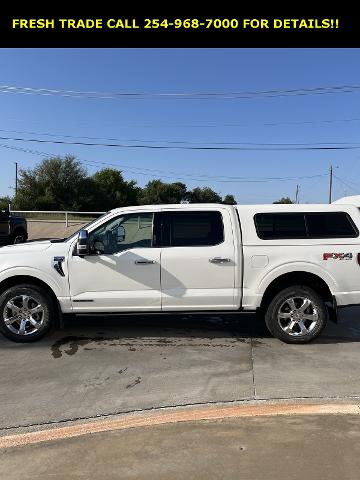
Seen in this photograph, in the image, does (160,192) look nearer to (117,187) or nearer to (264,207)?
(117,187)

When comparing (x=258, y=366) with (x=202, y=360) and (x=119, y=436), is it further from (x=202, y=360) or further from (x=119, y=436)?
(x=119, y=436)

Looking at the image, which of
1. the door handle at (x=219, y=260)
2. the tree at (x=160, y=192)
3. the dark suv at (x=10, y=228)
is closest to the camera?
the door handle at (x=219, y=260)

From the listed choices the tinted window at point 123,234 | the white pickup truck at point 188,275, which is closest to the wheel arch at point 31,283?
the white pickup truck at point 188,275

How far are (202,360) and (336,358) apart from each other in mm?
1537

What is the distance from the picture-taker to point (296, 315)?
233 inches

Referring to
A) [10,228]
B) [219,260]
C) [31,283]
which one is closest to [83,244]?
[31,283]

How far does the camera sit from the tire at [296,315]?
5867 millimetres

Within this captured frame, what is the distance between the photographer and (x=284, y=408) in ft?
12.8

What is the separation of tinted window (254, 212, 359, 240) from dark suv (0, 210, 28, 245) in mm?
12404

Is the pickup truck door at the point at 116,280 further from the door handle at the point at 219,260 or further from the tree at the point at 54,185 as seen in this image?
the tree at the point at 54,185

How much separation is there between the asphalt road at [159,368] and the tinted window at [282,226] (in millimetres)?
1381

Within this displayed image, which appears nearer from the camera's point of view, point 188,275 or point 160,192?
point 188,275

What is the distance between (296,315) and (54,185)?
61870mm

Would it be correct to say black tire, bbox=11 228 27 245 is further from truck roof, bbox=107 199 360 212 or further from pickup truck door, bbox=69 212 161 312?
truck roof, bbox=107 199 360 212
